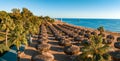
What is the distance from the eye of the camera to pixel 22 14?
5300 inches

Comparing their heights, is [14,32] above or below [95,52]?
above

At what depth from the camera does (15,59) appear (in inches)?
1876

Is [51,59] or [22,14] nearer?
[51,59]

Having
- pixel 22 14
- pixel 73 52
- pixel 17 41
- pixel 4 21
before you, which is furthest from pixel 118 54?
pixel 22 14

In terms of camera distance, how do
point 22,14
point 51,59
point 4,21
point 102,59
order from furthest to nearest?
point 22,14, point 4,21, point 51,59, point 102,59

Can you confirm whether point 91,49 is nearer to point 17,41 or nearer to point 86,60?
point 86,60

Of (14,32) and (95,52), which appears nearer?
(95,52)

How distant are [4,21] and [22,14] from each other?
233 ft

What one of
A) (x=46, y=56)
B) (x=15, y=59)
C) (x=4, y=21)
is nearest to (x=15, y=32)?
(x=15, y=59)

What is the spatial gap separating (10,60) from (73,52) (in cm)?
1545

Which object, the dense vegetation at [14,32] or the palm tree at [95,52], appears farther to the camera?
the dense vegetation at [14,32]

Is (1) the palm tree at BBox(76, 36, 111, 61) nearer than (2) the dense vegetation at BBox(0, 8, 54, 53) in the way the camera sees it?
Yes

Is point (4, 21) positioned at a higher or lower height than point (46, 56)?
higher

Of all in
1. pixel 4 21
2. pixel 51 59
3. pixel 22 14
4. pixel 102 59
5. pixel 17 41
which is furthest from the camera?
pixel 22 14
